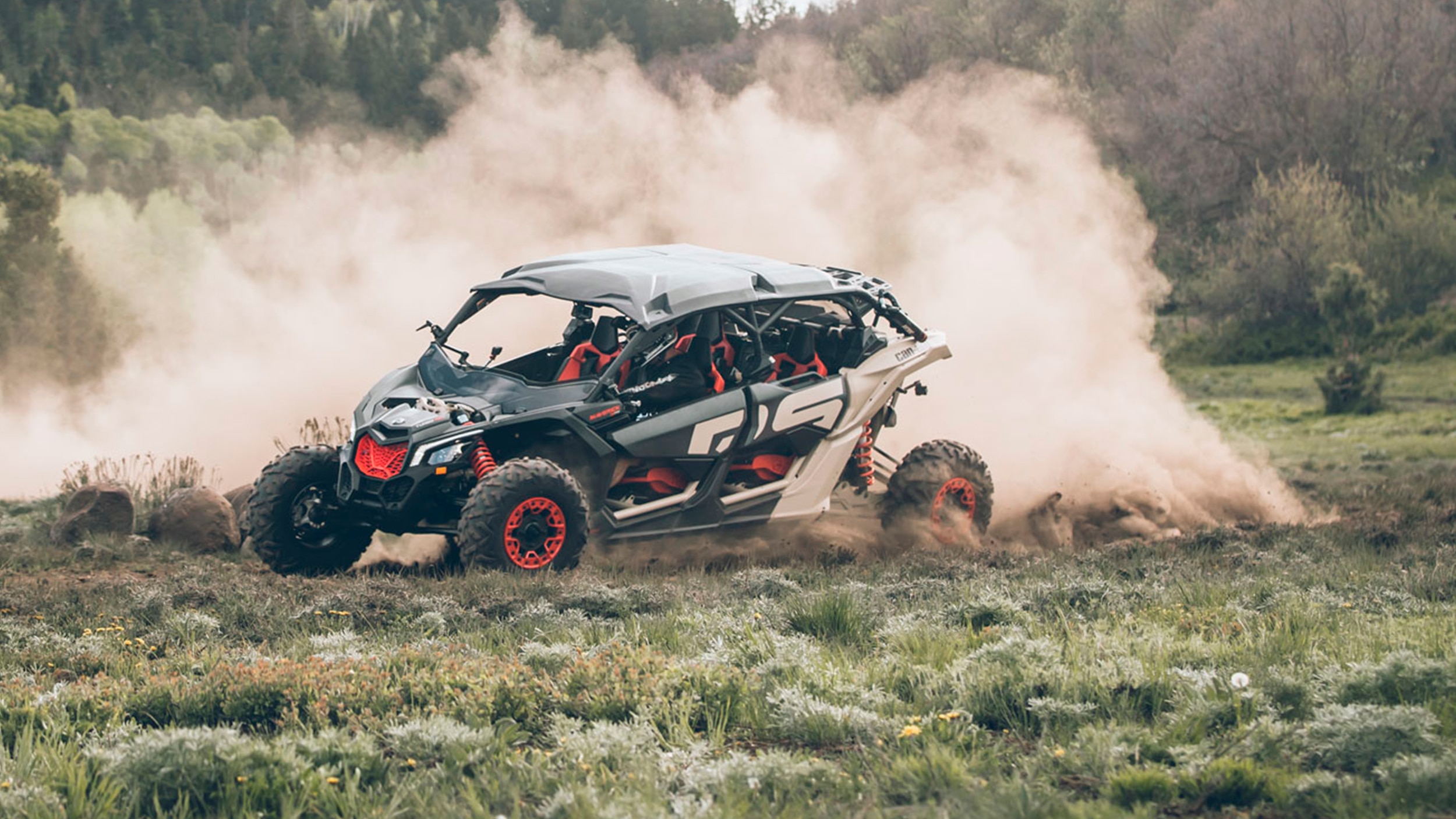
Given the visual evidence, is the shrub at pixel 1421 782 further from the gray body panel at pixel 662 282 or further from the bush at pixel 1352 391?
the bush at pixel 1352 391

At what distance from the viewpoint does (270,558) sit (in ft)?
34.8

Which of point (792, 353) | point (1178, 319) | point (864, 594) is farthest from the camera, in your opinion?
point (1178, 319)

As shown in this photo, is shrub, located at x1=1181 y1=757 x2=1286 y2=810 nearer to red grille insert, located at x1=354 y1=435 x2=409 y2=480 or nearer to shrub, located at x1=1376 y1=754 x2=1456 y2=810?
shrub, located at x1=1376 y1=754 x2=1456 y2=810

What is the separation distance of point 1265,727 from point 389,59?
66.4 metres

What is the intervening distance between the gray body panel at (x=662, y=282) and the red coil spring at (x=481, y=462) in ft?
4.48

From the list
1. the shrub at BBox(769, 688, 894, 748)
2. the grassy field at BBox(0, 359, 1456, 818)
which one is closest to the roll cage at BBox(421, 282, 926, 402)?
the grassy field at BBox(0, 359, 1456, 818)

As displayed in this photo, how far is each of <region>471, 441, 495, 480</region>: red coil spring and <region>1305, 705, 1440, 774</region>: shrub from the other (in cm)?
602

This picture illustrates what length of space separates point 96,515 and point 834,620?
747 cm

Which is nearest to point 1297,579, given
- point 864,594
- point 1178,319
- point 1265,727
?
point 864,594

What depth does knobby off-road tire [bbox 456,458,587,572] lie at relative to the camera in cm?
959

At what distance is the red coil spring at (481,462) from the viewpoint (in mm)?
10055

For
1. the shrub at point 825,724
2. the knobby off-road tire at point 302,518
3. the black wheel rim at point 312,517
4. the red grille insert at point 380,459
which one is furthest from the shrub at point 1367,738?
the black wheel rim at point 312,517

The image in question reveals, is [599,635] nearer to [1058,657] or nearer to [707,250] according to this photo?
[1058,657]

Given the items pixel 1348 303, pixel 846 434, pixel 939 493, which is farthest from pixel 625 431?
pixel 1348 303
